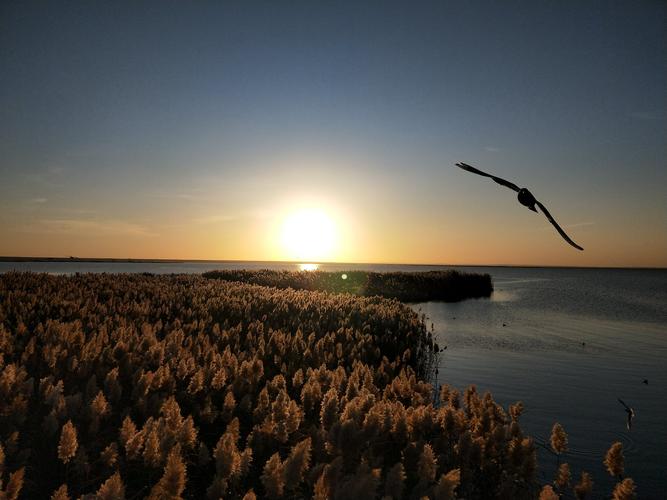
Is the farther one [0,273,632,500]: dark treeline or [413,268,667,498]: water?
[413,268,667,498]: water

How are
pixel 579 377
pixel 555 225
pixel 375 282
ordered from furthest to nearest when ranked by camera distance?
pixel 375 282, pixel 579 377, pixel 555 225

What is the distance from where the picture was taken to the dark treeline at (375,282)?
38.5 m

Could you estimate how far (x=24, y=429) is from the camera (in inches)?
171

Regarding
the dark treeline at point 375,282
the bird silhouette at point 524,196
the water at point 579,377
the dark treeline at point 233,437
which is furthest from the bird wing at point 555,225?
the dark treeline at point 375,282

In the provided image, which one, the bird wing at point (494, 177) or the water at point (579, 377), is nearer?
the bird wing at point (494, 177)

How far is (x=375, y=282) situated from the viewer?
4544 centimetres

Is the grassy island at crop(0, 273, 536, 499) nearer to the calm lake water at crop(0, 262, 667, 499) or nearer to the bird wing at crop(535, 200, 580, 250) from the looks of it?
the bird wing at crop(535, 200, 580, 250)

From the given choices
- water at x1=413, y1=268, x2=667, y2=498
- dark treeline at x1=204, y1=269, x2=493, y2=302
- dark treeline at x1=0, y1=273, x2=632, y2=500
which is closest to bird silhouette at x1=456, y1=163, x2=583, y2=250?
dark treeline at x1=0, y1=273, x2=632, y2=500

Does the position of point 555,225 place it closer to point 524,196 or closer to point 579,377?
point 524,196

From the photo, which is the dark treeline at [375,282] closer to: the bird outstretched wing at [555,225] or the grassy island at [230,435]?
the grassy island at [230,435]

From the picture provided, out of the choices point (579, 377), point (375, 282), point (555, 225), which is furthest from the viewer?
point (375, 282)

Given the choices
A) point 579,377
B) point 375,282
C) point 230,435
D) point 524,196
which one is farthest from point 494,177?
point 375,282

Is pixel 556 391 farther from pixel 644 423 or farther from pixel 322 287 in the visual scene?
pixel 322 287

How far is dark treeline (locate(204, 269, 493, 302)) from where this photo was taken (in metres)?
38.5
